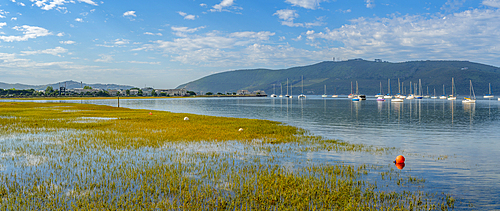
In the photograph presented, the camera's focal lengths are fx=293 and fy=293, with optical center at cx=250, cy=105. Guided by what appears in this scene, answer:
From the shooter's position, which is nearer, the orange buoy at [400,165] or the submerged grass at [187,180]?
the submerged grass at [187,180]

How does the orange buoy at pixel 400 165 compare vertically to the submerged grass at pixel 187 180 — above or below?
below

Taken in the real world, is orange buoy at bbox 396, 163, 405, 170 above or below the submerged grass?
below

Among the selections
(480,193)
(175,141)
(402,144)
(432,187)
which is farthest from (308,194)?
(402,144)

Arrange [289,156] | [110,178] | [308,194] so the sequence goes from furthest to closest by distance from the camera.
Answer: [289,156] → [110,178] → [308,194]

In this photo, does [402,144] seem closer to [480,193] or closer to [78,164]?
[480,193]

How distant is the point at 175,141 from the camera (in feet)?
88.8

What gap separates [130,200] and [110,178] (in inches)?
152

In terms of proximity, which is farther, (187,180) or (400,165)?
(400,165)

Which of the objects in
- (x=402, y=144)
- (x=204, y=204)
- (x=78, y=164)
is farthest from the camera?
(x=402, y=144)

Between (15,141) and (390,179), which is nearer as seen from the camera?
(390,179)

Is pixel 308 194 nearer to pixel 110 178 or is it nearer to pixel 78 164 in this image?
pixel 110 178

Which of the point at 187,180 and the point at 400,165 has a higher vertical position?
the point at 187,180

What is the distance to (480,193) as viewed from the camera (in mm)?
13961

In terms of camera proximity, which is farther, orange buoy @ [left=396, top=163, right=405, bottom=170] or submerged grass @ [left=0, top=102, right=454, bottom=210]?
orange buoy @ [left=396, top=163, right=405, bottom=170]
